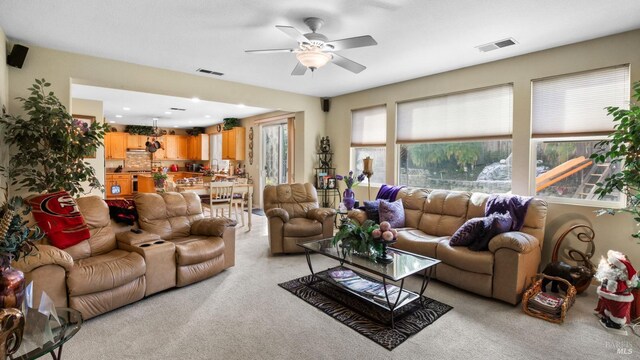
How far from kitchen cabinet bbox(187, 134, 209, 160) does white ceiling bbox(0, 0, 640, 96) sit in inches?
248

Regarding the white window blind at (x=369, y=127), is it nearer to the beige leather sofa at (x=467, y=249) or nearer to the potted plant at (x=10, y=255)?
the beige leather sofa at (x=467, y=249)

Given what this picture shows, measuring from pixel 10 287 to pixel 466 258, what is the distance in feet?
11.0

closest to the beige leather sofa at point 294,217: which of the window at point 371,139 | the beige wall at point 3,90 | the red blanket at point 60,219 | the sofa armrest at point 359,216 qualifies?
the sofa armrest at point 359,216

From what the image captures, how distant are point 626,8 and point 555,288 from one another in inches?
103

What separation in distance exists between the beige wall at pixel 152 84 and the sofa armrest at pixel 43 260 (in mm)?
2116

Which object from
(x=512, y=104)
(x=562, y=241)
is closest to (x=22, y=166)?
(x=512, y=104)

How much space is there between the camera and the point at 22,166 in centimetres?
348

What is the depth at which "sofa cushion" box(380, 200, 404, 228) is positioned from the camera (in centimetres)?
420

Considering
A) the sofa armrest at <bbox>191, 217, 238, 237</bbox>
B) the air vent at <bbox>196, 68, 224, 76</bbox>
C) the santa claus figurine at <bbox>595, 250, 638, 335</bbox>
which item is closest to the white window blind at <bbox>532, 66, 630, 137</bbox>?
the santa claus figurine at <bbox>595, 250, 638, 335</bbox>

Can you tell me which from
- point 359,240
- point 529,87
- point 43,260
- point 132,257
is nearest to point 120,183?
point 132,257

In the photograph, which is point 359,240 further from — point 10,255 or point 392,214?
point 10,255

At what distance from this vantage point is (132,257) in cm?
297

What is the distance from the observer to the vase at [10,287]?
142 centimetres

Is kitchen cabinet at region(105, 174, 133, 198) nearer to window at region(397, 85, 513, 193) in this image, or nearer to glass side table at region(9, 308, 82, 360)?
window at region(397, 85, 513, 193)
